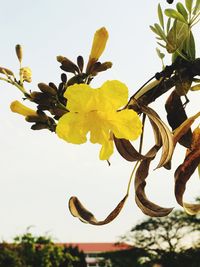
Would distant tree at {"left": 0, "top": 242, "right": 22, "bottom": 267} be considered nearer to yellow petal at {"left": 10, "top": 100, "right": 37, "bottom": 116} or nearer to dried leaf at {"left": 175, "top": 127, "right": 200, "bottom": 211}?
yellow petal at {"left": 10, "top": 100, "right": 37, "bottom": 116}

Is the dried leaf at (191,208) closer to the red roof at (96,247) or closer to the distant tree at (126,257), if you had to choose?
the distant tree at (126,257)

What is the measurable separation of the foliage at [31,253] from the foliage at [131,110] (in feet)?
42.3

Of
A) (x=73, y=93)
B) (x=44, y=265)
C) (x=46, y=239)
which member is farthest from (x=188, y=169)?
(x=46, y=239)

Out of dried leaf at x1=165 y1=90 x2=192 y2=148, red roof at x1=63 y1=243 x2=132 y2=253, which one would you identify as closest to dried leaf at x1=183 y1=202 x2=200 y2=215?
dried leaf at x1=165 y1=90 x2=192 y2=148

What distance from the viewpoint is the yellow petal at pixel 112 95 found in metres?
0.49

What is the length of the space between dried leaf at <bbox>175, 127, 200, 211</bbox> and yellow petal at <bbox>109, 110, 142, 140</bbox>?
0.10m

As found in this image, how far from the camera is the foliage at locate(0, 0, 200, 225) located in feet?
1.65

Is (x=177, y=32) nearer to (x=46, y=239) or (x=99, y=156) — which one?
(x=99, y=156)

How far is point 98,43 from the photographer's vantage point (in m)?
0.66

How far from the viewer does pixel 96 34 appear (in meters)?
0.65

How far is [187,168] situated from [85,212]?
0.15 m

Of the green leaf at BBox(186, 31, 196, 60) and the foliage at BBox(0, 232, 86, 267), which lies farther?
the foliage at BBox(0, 232, 86, 267)

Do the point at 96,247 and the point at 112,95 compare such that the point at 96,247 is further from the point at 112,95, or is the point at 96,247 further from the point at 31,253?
the point at 112,95

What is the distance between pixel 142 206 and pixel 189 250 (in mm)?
26401
